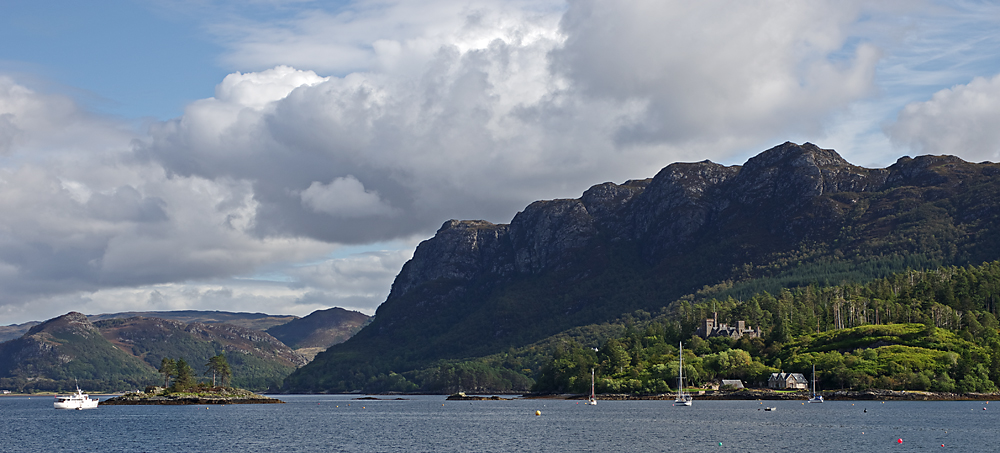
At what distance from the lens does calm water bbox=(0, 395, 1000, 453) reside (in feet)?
370

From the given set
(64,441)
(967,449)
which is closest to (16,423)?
(64,441)

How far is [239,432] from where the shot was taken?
14262cm

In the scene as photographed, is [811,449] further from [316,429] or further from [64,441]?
[64,441]

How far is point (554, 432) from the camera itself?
136m

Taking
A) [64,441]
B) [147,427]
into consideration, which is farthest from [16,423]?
[64,441]

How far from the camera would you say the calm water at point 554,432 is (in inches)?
4439

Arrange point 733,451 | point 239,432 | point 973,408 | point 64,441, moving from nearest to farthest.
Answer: point 733,451 → point 64,441 → point 239,432 → point 973,408

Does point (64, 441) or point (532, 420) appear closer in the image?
point (64, 441)

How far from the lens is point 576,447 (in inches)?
4385

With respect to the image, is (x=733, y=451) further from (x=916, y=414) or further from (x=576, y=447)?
(x=916, y=414)

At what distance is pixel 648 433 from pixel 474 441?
86.8 feet

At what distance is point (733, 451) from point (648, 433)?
26.0m

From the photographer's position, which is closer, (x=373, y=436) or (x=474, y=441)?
(x=474, y=441)

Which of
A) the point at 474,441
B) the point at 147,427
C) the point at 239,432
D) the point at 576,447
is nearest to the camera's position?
the point at 576,447
